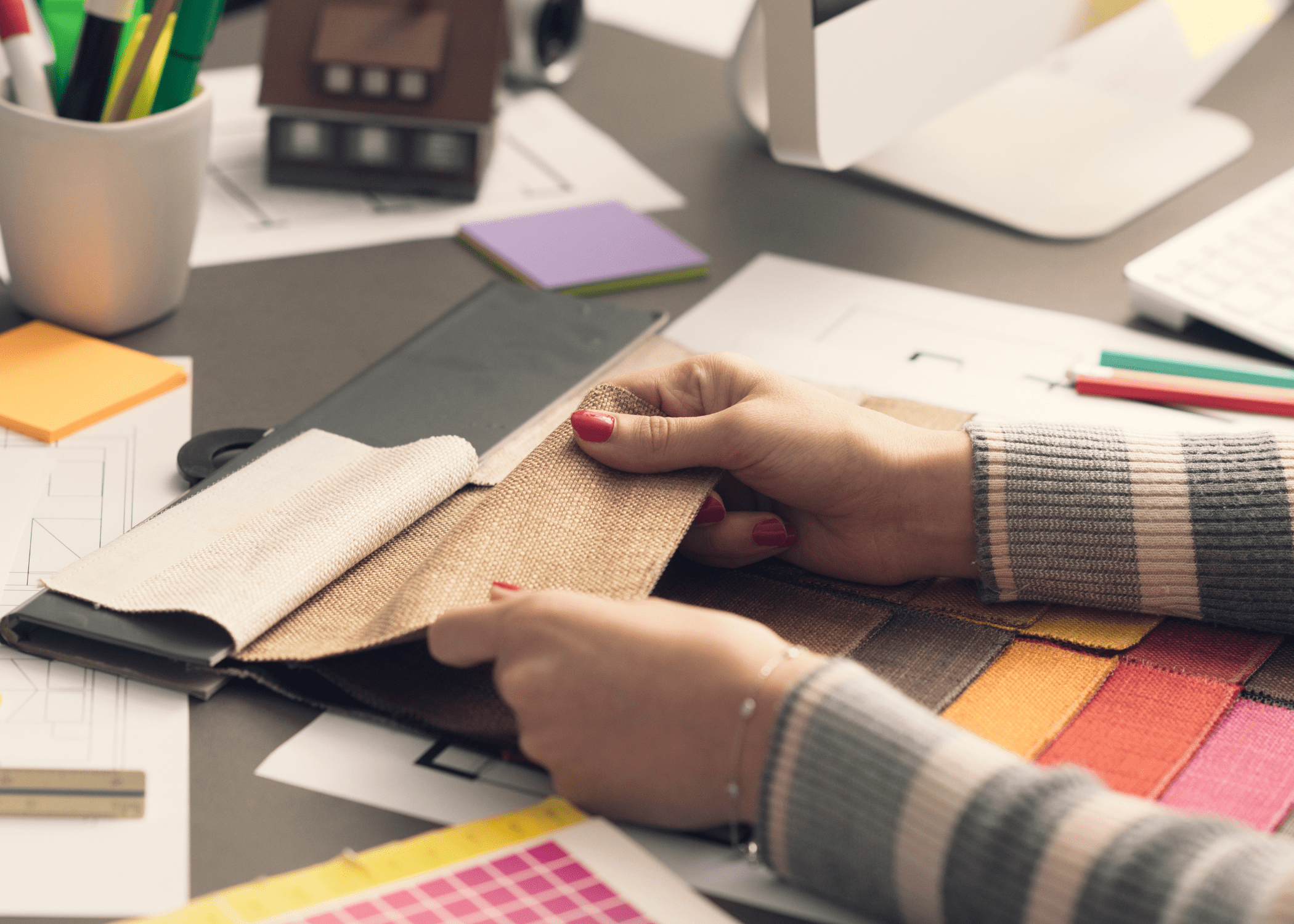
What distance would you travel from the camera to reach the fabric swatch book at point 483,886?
0.43 m

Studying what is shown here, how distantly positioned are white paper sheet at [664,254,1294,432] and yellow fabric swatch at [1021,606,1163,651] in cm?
16

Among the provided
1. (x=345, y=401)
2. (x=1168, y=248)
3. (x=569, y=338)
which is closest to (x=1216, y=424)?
(x=1168, y=248)

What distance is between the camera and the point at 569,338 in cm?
80

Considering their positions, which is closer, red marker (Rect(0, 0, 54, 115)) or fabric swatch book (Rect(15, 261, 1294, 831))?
fabric swatch book (Rect(15, 261, 1294, 831))

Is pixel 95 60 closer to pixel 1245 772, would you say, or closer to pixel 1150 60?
Answer: pixel 1245 772

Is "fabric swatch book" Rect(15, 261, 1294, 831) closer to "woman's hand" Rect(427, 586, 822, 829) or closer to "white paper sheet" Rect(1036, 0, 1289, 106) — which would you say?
"woman's hand" Rect(427, 586, 822, 829)

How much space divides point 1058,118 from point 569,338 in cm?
63

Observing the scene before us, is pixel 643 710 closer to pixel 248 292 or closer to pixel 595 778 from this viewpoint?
pixel 595 778

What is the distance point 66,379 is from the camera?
2.50 feet

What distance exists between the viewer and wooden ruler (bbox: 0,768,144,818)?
48cm

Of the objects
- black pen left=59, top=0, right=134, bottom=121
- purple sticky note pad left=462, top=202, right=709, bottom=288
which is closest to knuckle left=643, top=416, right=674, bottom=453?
purple sticky note pad left=462, top=202, right=709, bottom=288

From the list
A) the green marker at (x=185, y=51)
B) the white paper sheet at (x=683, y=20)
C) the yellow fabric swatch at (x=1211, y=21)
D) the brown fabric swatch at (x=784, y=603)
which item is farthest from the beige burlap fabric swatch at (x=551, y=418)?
the yellow fabric swatch at (x=1211, y=21)

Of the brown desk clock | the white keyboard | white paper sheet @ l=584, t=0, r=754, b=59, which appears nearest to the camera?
the white keyboard

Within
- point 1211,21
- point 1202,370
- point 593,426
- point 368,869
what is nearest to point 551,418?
point 593,426
